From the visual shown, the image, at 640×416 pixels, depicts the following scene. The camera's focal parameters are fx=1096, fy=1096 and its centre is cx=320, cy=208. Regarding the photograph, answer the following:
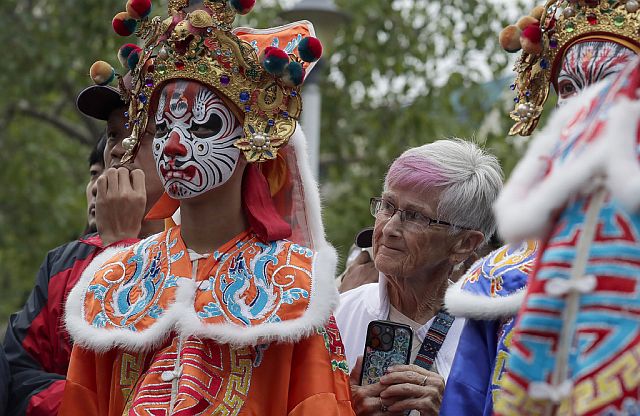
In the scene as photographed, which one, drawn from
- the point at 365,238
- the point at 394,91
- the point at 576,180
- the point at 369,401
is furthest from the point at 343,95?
the point at 576,180

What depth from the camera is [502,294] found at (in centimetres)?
322

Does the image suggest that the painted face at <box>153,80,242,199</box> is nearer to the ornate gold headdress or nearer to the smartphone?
the ornate gold headdress

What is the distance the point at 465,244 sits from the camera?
161 inches

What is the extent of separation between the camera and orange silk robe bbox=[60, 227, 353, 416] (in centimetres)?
347

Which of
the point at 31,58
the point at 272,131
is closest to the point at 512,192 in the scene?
the point at 272,131

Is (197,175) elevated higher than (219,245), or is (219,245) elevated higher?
(197,175)

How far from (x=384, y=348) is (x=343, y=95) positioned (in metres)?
8.01

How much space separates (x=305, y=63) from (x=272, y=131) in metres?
0.30

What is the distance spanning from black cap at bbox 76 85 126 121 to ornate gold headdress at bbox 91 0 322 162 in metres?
0.81

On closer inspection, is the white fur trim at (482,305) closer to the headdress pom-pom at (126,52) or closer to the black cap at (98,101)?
the headdress pom-pom at (126,52)

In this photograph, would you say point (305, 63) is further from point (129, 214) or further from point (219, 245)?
point (129, 214)

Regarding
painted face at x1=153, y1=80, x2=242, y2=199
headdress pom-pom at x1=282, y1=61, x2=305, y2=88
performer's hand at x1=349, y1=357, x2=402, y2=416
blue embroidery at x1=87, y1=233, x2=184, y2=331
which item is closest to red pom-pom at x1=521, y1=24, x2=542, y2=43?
headdress pom-pom at x1=282, y1=61, x2=305, y2=88

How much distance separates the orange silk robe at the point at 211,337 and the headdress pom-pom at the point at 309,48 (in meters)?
0.64

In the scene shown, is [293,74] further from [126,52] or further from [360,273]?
[360,273]
